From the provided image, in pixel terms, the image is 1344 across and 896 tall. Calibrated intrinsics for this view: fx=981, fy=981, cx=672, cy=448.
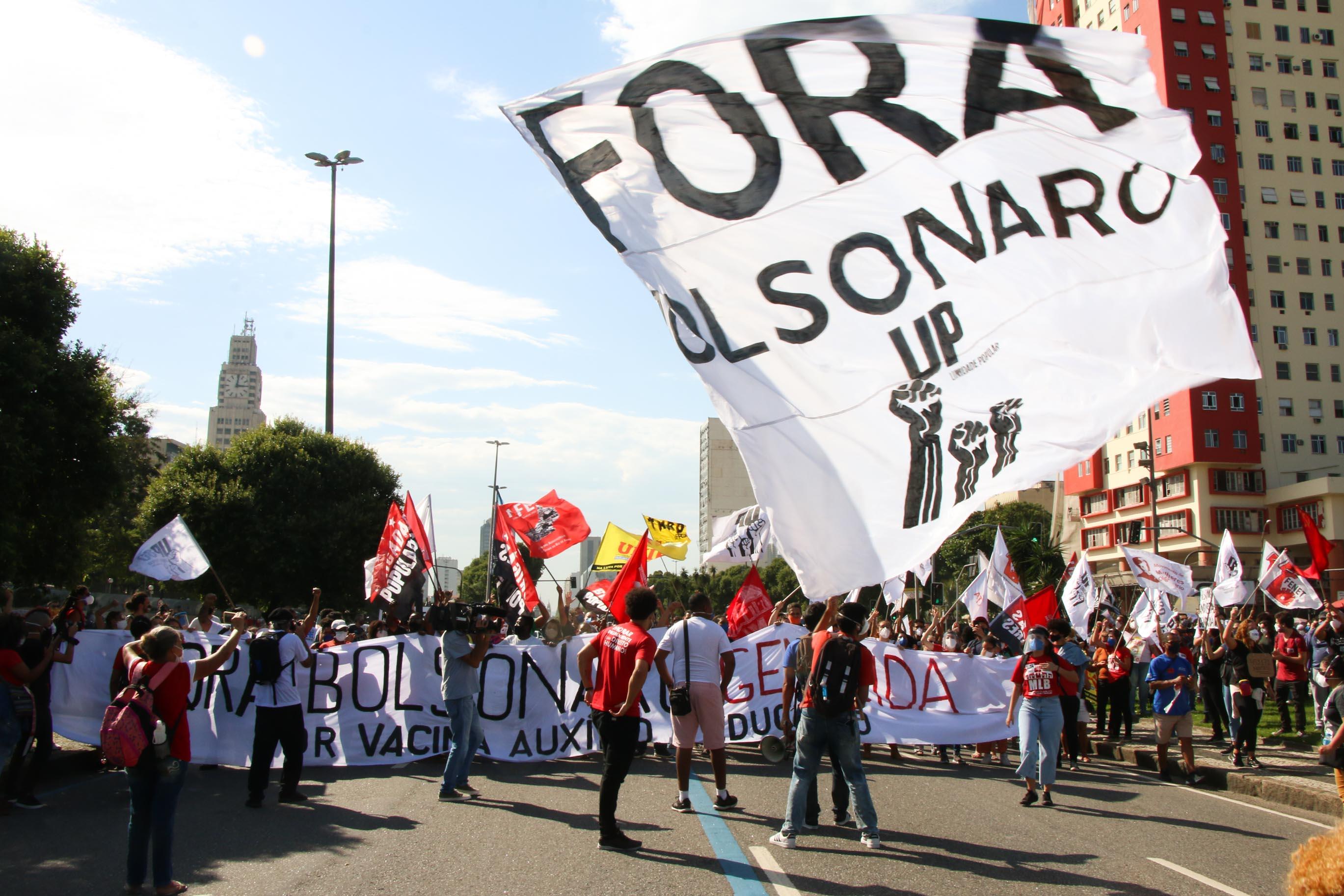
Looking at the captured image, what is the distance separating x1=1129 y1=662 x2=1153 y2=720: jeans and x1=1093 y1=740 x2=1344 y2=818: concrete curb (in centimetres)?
196

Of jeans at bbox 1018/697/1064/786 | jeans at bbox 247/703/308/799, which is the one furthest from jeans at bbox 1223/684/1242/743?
jeans at bbox 247/703/308/799

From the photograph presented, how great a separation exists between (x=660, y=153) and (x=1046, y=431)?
2.58 m

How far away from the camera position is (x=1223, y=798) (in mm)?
10164

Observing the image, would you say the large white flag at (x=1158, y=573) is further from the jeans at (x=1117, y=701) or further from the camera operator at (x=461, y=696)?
the camera operator at (x=461, y=696)

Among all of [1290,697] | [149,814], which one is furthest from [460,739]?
[1290,697]

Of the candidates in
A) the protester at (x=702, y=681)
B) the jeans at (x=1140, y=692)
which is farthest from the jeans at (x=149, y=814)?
the jeans at (x=1140, y=692)

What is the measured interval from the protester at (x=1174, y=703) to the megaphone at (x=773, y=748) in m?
4.20

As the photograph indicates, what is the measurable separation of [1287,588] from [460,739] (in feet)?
53.1

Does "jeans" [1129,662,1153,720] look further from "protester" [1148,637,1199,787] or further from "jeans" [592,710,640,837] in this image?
"jeans" [592,710,640,837]

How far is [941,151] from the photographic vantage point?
5469mm

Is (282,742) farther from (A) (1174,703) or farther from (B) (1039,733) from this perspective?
(A) (1174,703)

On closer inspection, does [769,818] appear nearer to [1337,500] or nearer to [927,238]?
[927,238]

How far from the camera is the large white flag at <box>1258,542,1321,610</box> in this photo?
17.8 metres

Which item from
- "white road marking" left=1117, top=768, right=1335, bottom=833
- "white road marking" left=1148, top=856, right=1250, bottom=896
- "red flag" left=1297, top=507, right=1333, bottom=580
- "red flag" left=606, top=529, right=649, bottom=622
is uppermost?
"red flag" left=1297, top=507, right=1333, bottom=580
